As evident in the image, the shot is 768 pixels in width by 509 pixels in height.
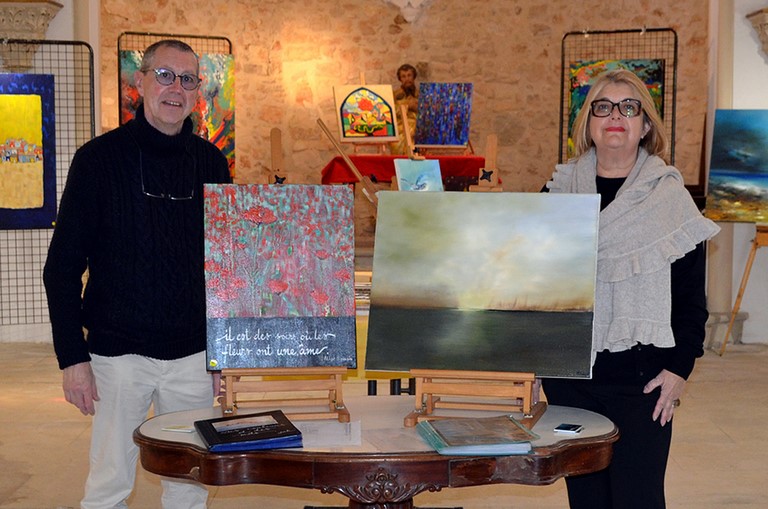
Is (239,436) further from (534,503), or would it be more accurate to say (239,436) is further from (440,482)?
(534,503)

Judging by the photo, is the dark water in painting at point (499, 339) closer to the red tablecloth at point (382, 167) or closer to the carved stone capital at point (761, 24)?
the red tablecloth at point (382, 167)

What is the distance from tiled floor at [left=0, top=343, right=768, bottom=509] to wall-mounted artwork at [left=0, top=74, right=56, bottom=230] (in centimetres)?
145

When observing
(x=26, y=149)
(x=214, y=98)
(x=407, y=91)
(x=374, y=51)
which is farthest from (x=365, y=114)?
(x=26, y=149)

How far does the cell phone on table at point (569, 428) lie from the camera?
213cm

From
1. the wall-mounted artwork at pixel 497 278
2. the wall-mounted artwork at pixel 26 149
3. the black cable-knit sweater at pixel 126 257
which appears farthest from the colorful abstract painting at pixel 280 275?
the wall-mounted artwork at pixel 26 149

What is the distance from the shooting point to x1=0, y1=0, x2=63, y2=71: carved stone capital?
7562mm

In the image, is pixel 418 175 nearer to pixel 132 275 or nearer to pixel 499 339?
pixel 132 275

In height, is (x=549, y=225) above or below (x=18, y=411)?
above

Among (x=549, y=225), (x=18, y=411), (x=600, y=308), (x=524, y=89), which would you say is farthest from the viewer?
(x=524, y=89)

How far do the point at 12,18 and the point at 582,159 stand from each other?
620 centimetres

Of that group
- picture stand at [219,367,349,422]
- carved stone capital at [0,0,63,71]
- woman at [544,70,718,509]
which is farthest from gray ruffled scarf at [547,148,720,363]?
carved stone capital at [0,0,63,71]

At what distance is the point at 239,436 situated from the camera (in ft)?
6.64

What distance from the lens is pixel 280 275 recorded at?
7.72 feet

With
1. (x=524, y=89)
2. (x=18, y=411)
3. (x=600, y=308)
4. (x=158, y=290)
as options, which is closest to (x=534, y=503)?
(x=600, y=308)
